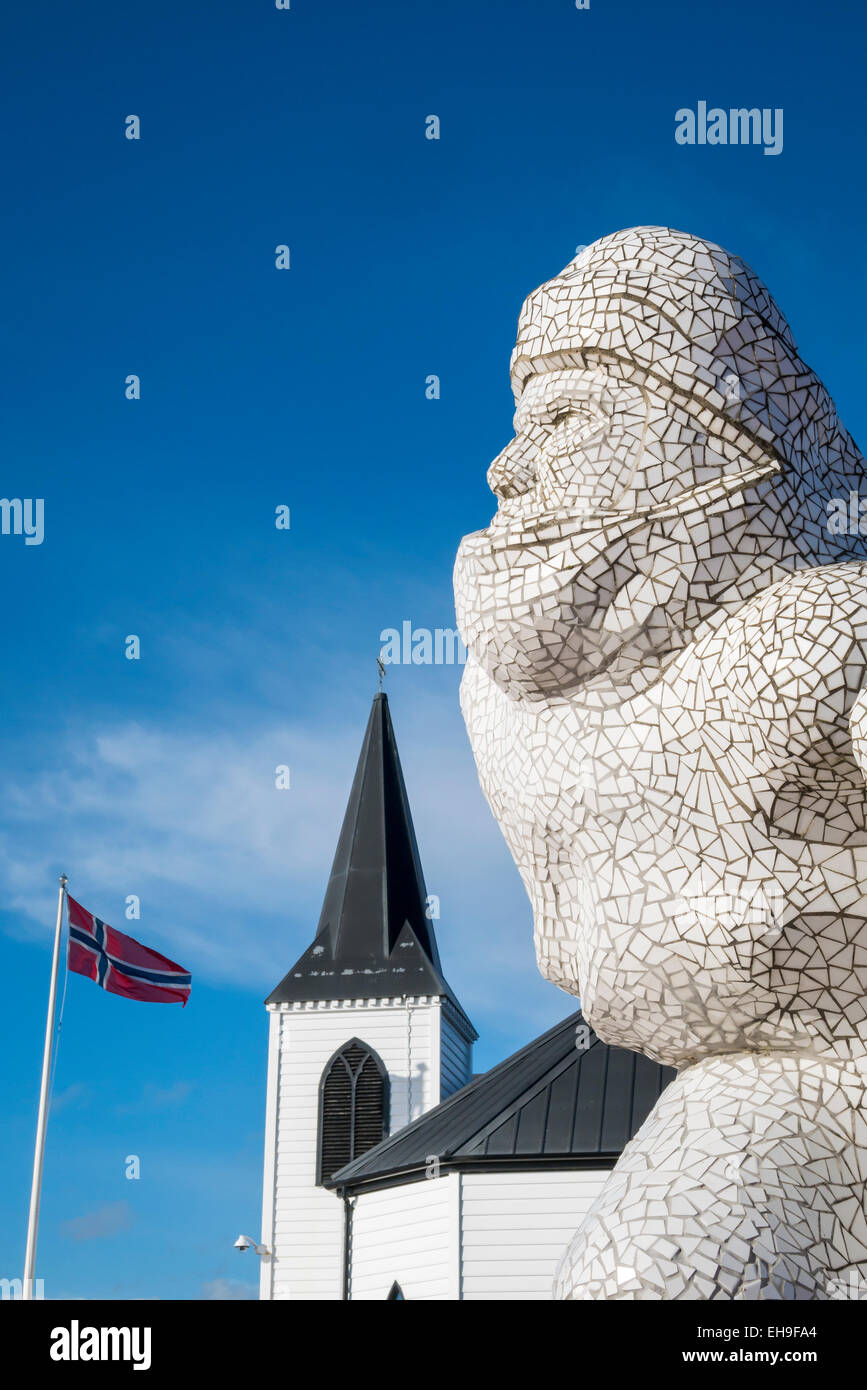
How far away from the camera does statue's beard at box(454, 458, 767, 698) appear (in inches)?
194

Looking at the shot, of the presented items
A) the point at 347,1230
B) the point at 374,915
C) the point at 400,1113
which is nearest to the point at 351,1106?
the point at 400,1113

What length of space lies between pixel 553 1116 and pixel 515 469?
14.1 m

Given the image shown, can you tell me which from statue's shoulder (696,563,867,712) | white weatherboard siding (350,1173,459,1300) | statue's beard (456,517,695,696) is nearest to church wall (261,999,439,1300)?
white weatherboard siding (350,1173,459,1300)

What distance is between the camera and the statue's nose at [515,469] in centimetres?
557

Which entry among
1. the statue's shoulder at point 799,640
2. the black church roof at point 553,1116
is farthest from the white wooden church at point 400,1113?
the statue's shoulder at point 799,640

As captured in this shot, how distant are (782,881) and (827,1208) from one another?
1010 millimetres

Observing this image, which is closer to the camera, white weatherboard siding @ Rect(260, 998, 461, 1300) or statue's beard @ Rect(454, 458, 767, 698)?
statue's beard @ Rect(454, 458, 767, 698)

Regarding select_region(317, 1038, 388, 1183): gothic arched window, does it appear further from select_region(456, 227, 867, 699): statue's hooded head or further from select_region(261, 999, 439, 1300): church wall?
select_region(456, 227, 867, 699): statue's hooded head

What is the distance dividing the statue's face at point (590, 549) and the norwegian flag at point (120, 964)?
13.5 meters

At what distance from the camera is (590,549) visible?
4926 millimetres

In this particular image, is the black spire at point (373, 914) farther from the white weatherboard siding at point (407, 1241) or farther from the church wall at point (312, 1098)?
the white weatherboard siding at point (407, 1241)

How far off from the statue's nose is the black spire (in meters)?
→ 25.8

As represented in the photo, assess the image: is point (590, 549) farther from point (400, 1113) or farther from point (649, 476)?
point (400, 1113)
